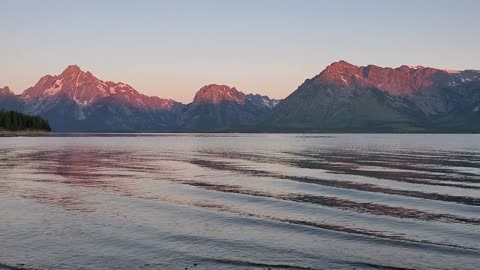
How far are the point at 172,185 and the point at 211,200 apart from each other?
15.2 metres

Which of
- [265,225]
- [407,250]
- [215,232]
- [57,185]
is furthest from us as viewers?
[57,185]

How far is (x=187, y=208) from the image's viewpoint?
160 ft

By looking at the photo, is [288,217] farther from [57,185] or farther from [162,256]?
[57,185]

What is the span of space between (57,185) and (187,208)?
25283mm

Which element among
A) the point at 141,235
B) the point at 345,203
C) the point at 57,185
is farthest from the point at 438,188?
the point at 57,185

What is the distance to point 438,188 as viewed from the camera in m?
66.2

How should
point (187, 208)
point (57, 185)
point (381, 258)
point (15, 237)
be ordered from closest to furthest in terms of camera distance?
point (381, 258), point (15, 237), point (187, 208), point (57, 185)

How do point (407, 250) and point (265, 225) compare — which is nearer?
point (407, 250)

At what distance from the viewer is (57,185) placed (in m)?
66.0

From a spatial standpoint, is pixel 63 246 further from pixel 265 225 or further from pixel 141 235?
pixel 265 225

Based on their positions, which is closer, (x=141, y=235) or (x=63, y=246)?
(x=63, y=246)

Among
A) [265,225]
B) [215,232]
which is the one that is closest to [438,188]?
[265,225]

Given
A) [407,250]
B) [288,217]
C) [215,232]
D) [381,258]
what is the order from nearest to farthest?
[381,258]
[407,250]
[215,232]
[288,217]

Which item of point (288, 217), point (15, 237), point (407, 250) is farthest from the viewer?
point (288, 217)
